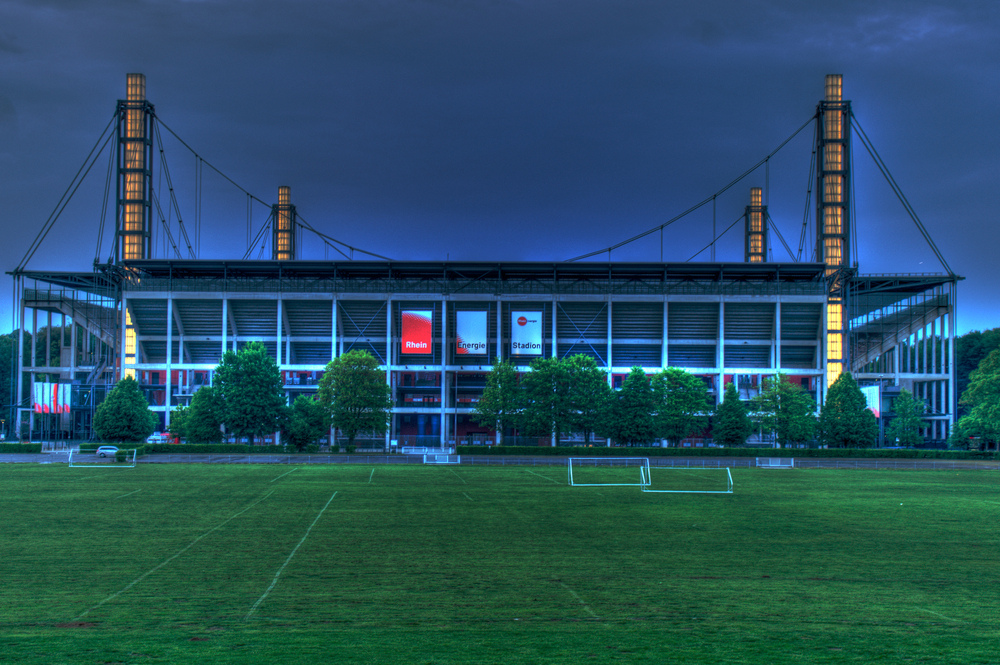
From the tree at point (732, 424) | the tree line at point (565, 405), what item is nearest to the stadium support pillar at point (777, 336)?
the tree line at point (565, 405)

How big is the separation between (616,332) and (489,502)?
77.1 meters

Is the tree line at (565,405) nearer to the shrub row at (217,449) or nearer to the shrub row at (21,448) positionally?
the shrub row at (217,449)

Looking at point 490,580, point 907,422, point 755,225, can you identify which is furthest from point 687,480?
point 755,225

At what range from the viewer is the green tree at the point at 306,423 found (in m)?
84.5

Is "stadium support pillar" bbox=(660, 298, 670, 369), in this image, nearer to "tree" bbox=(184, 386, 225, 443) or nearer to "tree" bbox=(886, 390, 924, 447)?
"tree" bbox=(886, 390, 924, 447)

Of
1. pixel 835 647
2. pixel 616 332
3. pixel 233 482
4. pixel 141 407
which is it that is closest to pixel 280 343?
pixel 141 407

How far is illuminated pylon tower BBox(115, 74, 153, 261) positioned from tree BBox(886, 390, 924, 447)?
103 m

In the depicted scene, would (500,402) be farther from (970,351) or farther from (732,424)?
(970,351)

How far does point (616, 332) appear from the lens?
4498 inches

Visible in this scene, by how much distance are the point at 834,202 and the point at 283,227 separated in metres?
95.3

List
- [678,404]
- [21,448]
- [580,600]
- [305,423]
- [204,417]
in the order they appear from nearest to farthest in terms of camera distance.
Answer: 1. [580,600]
2. [21,448]
3. [305,423]
4. [204,417]
5. [678,404]

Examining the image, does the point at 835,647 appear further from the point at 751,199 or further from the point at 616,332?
the point at 751,199

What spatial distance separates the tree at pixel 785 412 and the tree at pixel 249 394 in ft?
174

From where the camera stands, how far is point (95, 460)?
234 feet
